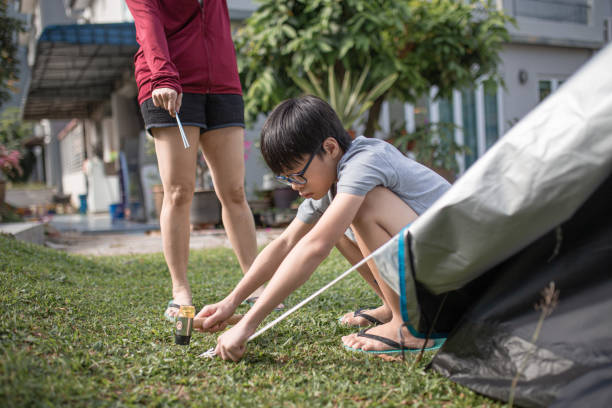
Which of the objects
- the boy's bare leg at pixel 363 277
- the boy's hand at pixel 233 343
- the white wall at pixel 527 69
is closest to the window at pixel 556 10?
the white wall at pixel 527 69

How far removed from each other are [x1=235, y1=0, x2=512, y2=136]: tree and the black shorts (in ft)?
10.4

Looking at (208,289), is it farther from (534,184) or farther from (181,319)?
(534,184)

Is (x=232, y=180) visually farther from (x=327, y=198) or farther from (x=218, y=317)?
(x=218, y=317)

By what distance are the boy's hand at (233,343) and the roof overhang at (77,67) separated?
6580mm

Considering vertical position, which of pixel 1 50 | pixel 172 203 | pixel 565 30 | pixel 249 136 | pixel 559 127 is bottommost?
pixel 172 203

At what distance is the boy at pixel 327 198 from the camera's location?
4.68 feet

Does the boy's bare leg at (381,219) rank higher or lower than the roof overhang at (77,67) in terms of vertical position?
lower

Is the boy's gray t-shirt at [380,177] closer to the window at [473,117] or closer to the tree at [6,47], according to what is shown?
the tree at [6,47]

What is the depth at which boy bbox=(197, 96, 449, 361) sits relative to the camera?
1.43m

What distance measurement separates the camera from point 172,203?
7.22 ft

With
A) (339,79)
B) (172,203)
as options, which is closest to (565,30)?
(339,79)

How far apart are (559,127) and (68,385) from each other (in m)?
1.25

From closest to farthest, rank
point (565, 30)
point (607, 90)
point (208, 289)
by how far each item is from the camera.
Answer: point (607, 90) → point (208, 289) → point (565, 30)

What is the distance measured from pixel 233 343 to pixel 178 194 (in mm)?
899
